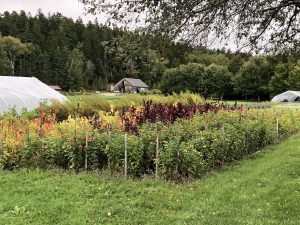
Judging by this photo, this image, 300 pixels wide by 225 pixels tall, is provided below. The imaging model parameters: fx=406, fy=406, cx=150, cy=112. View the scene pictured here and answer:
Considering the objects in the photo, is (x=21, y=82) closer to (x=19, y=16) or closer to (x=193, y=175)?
(x=193, y=175)

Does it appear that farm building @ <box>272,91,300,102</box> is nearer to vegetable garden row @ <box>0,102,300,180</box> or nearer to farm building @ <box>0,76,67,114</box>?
farm building @ <box>0,76,67,114</box>

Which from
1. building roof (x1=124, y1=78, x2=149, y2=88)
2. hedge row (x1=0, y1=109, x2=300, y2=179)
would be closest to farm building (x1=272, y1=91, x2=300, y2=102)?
building roof (x1=124, y1=78, x2=149, y2=88)

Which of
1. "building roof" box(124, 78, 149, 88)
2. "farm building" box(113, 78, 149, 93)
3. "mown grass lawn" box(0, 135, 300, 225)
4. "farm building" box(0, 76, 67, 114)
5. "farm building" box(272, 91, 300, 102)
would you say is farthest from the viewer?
"building roof" box(124, 78, 149, 88)

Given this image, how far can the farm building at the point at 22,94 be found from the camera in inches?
685

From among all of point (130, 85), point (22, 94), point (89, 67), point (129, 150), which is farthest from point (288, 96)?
point (129, 150)

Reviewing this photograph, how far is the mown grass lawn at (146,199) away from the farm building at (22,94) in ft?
30.7

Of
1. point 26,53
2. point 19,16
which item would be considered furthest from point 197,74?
point 19,16

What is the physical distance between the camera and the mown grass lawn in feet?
18.8

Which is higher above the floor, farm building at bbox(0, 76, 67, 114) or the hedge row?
farm building at bbox(0, 76, 67, 114)

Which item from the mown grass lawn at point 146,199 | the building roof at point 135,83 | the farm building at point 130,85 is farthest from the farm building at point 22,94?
the building roof at point 135,83

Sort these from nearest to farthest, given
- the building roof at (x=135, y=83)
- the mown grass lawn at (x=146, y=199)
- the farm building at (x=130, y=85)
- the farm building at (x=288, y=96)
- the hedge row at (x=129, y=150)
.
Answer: the mown grass lawn at (x=146, y=199) < the hedge row at (x=129, y=150) < the farm building at (x=288, y=96) < the farm building at (x=130, y=85) < the building roof at (x=135, y=83)

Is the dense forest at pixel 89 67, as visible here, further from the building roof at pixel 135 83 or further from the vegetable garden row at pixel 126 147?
the vegetable garden row at pixel 126 147

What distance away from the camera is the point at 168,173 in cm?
770

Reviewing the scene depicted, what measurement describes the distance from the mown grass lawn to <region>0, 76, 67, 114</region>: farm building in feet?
30.7
